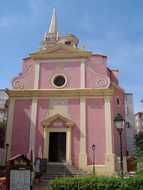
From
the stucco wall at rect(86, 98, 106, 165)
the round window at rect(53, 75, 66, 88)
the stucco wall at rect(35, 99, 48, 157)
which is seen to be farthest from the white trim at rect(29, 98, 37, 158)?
the stucco wall at rect(86, 98, 106, 165)

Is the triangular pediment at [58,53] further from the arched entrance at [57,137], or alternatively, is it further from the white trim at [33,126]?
the arched entrance at [57,137]

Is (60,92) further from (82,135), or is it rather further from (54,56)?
(82,135)

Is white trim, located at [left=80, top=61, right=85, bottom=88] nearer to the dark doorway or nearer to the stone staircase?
the dark doorway

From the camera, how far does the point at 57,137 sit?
2314cm

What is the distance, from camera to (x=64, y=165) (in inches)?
842

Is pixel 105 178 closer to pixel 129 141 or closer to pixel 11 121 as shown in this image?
pixel 11 121

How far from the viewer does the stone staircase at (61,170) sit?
1964cm

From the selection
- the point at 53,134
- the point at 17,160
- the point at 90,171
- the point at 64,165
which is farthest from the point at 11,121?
the point at 17,160

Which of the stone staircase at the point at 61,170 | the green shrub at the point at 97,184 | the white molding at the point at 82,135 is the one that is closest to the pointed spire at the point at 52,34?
the white molding at the point at 82,135

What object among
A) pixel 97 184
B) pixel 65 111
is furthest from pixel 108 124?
pixel 97 184

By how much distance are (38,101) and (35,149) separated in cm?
407

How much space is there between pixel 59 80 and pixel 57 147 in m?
5.84

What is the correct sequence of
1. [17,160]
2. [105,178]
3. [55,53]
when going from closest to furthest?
1. [105,178]
2. [17,160]
3. [55,53]

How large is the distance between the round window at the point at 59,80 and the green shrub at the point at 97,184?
15.5m
